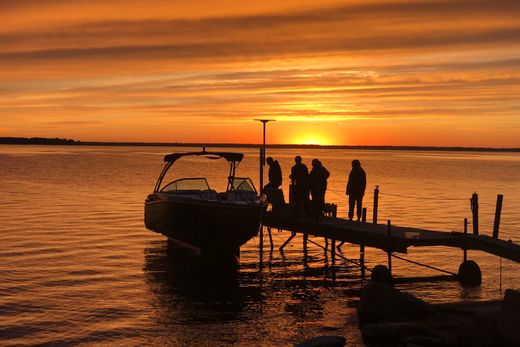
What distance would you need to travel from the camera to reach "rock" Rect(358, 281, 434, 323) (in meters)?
15.9

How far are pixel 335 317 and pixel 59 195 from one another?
44837mm

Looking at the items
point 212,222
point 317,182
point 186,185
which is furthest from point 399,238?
point 186,185

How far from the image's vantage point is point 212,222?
23.9 meters

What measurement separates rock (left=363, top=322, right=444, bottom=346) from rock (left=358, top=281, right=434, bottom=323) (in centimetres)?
84

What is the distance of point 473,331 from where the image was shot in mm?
13250

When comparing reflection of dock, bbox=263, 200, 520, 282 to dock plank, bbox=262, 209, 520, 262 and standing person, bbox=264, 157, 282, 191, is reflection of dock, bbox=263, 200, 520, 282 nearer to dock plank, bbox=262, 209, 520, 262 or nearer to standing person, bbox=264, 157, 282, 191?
dock plank, bbox=262, 209, 520, 262

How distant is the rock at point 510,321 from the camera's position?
1276 centimetres

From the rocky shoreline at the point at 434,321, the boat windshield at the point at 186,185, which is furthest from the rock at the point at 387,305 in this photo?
the boat windshield at the point at 186,185

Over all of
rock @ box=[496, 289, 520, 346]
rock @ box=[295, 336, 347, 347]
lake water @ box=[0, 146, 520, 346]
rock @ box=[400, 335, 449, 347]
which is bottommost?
lake water @ box=[0, 146, 520, 346]

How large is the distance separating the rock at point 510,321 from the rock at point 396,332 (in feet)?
3.88

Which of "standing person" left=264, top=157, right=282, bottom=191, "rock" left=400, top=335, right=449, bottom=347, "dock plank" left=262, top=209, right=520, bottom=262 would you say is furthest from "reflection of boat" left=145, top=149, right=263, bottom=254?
"rock" left=400, top=335, right=449, bottom=347

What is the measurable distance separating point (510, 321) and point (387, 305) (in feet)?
12.2

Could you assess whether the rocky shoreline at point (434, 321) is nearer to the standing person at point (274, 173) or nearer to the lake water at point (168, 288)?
the lake water at point (168, 288)

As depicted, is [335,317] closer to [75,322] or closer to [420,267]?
[75,322]
